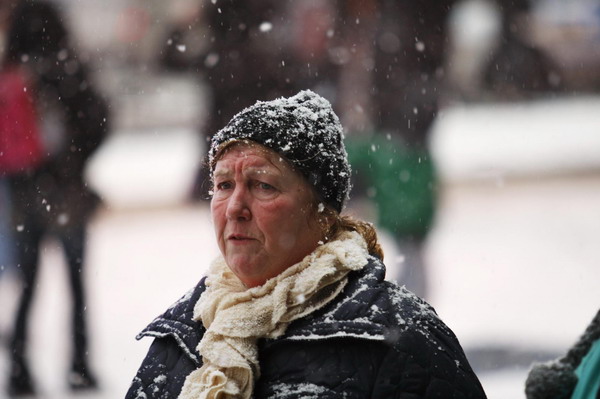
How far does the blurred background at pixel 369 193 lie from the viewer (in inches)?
234

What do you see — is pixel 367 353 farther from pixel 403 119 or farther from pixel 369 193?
pixel 403 119

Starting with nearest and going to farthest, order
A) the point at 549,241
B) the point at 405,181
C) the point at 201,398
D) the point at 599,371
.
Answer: the point at 599,371, the point at 201,398, the point at 405,181, the point at 549,241

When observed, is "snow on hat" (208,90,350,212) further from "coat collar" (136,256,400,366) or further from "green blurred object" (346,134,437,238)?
"green blurred object" (346,134,437,238)

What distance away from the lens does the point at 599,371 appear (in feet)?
7.00

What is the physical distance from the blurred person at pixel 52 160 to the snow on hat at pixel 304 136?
3.38m

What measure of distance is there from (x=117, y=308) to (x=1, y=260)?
3.07 feet

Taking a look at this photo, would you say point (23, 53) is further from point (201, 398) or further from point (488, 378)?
point (201, 398)

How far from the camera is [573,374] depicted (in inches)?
85.5

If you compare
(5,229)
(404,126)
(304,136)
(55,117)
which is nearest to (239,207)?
(304,136)

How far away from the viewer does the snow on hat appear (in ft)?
8.35

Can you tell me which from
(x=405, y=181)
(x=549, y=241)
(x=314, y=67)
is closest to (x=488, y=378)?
(x=405, y=181)

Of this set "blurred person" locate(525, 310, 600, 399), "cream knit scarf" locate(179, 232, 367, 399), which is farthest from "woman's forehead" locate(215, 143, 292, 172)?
"blurred person" locate(525, 310, 600, 399)

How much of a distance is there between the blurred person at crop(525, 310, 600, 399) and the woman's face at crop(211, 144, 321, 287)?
68cm

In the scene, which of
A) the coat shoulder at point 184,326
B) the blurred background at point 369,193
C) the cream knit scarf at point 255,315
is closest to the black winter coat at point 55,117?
the blurred background at point 369,193
